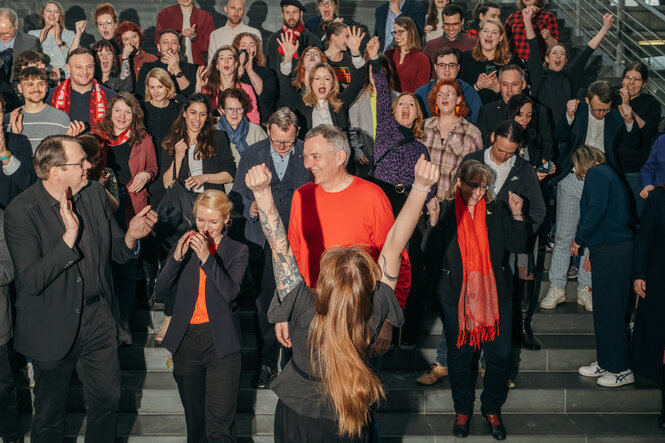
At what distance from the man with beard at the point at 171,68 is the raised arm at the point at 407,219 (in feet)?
16.1

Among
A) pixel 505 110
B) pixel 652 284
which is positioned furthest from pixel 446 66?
pixel 652 284

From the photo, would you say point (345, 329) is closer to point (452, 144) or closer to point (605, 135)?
point (452, 144)

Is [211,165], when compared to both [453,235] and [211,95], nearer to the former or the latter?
[211,95]

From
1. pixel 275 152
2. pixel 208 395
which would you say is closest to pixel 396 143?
pixel 275 152

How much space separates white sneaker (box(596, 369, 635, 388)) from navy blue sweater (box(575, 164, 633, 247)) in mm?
1077

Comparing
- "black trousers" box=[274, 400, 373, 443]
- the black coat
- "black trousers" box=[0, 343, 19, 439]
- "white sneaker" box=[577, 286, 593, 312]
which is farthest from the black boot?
"black trousers" box=[0, 343, 19, 439]

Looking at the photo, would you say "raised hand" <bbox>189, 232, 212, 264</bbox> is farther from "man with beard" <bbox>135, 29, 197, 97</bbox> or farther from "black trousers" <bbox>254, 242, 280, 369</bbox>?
"man with beard" <bbox>135, 29, 197, 97</bbox>

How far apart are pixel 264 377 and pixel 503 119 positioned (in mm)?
3485

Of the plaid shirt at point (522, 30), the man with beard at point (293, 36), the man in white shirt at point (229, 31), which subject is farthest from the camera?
the plaid shirt at point (522, 30)

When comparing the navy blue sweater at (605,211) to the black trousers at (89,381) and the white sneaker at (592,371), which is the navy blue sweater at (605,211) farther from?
the black trousers at (89,381)

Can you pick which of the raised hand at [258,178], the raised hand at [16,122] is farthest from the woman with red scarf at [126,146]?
the raised hand at [258,178]

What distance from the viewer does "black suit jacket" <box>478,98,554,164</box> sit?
22.5ft

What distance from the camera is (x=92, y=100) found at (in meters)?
6.50

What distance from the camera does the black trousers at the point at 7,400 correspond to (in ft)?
15.2
